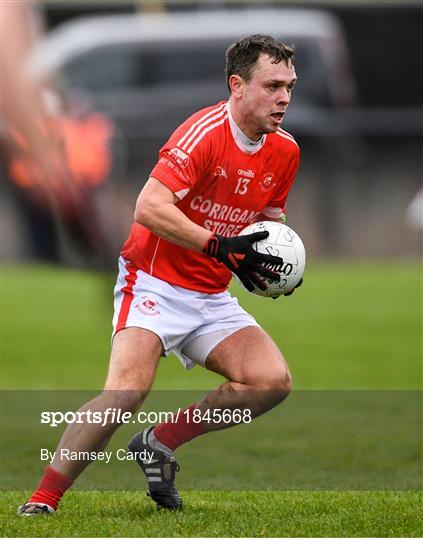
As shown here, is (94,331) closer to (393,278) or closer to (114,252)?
(114,252)

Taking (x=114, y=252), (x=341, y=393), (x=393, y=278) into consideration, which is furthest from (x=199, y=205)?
(x=393, y=278)

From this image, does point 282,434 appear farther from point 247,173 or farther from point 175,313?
point 247,173

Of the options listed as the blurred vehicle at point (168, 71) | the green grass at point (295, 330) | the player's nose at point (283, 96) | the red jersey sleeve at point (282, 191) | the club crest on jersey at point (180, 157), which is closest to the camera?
the club crest on jersey at point (180, 157)

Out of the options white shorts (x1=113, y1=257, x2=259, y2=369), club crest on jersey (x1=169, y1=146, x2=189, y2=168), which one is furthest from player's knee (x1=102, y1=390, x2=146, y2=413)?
club crest on jersey (x1=169, y1=146, x2=189, y2=168)

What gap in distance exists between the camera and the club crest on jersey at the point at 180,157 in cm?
613

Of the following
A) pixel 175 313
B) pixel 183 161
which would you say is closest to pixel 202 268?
pixel 175 313

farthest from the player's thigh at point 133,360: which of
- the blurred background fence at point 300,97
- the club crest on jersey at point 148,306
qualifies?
the blurred background fence at point 300,97

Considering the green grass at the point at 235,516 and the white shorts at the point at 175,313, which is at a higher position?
the white shorts at the point at 175,313

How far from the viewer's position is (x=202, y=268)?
259 inches

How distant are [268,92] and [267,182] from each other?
523mm

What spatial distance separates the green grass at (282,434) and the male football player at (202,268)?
1.22 feet

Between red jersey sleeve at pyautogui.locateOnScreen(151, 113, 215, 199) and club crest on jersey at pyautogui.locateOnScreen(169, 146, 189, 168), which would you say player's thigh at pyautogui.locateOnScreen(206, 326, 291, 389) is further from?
club crest on jersey at pyautogui.locateOnScreen(169, 146, 189, 168)

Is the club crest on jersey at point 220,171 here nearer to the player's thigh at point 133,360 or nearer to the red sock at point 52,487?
the player's thigh at point 133,360

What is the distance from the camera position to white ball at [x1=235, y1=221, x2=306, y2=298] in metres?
6.20
